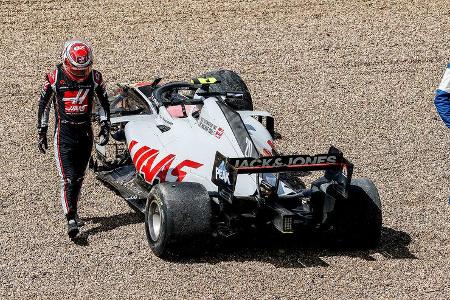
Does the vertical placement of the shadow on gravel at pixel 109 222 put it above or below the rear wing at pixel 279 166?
below

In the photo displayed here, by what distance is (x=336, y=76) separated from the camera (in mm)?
17609

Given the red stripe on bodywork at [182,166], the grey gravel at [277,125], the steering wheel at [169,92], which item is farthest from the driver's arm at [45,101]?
the steering wheel at [169,92]

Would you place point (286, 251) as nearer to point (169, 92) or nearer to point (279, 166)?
point (279, 166)

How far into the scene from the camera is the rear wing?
1100 cm

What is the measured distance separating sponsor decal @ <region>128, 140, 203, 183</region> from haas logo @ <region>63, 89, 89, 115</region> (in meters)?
1.02

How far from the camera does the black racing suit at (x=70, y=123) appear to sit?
12086 mm

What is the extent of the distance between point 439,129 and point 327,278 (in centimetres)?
506

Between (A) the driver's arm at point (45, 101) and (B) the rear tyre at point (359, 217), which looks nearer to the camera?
(B) the rear tyre at point (359, 217)

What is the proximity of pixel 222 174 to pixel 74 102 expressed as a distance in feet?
6.48

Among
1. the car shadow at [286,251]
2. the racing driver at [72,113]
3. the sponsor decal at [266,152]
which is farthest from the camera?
the sponsor decal at [266,152]

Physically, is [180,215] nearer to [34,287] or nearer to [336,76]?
[34,287]

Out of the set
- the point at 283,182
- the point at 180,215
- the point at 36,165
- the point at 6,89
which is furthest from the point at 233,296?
the point at 6,89

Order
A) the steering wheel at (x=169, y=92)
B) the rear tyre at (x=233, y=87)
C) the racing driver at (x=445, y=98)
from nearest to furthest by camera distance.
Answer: the racing driver at (x=445, y=98)
the steering wheel at (x=169, y=92)
the rear tyre at (x=233, y=87)

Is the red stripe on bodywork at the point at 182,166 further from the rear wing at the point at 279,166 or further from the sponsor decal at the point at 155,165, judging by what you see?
the rear wing at the point at 279,166
